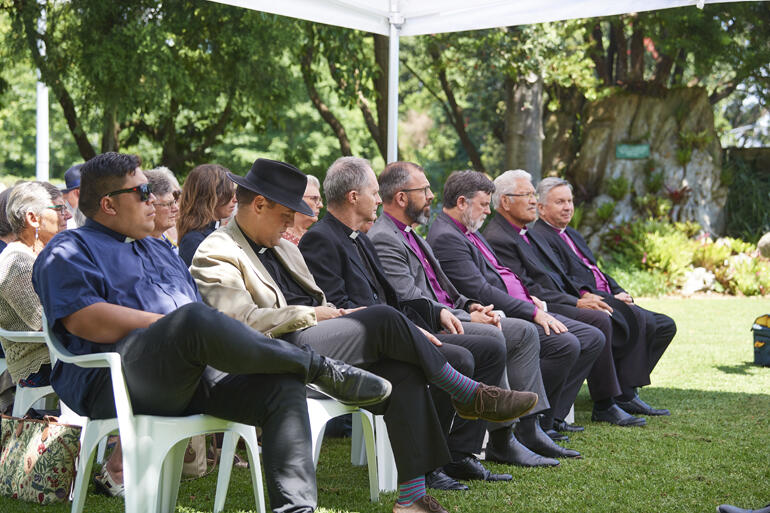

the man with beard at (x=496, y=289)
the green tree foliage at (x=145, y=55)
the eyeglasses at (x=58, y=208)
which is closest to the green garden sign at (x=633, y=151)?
the green tree foliage at (x=145, y=55)

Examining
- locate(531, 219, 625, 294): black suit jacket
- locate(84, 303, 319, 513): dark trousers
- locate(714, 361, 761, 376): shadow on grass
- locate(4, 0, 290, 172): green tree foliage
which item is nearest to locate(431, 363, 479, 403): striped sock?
locate(84, 303, 319, 513): dark trousers

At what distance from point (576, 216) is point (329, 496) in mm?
13409

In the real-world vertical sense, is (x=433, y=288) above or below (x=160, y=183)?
below

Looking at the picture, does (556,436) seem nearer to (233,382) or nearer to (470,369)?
(470,369)

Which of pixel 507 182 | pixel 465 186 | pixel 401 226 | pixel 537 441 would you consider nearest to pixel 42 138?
pixel 507 182

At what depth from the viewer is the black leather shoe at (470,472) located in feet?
14.4

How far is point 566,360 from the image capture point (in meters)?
5.41

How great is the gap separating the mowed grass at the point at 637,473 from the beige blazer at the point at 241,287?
0.83 metres

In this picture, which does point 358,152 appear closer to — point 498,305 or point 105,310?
point 498,305

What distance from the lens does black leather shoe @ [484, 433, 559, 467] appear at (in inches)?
186

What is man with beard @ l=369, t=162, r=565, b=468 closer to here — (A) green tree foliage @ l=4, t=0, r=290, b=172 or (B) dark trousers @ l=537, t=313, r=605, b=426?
(B) dark trousers @ l=537, t=313, r=605, b=426

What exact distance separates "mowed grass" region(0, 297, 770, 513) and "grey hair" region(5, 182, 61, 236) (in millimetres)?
1431

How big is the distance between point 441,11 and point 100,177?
12.4 feet

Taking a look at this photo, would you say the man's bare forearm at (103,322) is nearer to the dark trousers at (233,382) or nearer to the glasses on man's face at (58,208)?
the dark trousers at (233,382)
